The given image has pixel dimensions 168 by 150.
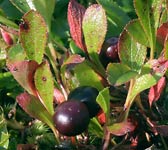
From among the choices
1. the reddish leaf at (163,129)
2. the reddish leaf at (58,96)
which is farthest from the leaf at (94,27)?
the reddish leaf at (163,129)

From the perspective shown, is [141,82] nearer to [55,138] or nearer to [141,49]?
[141,49]

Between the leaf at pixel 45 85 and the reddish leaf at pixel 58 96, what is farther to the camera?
the reddish leaf at pixel 58 96

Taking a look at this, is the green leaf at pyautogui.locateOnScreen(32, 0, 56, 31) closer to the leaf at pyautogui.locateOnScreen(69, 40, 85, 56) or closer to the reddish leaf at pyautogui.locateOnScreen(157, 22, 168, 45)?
the leaf at pyautogui.locateOnScreen(69, 40, 85, 56)

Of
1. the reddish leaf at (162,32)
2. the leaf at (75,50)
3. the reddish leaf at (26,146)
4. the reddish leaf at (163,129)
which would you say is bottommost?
the reddish leaf at (163,129)

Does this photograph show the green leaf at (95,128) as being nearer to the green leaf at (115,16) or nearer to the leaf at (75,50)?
the leaf at (75,50)

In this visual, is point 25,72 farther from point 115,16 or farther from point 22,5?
point 115,16

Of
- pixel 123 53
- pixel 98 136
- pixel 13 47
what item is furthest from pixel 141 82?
pixel 13 47
